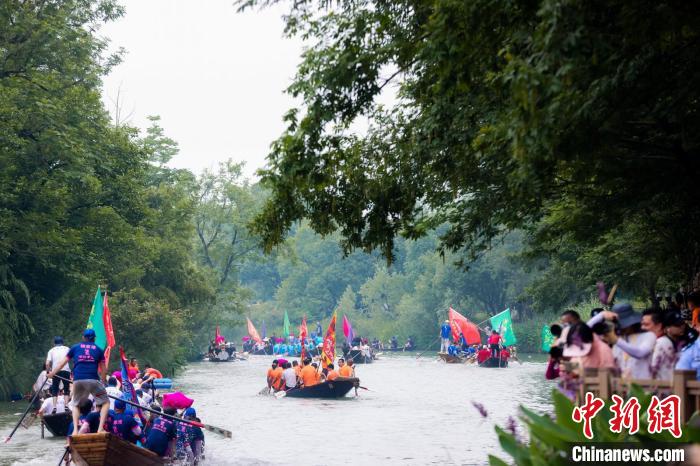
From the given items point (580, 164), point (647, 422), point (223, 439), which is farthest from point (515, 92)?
point (223, 439)

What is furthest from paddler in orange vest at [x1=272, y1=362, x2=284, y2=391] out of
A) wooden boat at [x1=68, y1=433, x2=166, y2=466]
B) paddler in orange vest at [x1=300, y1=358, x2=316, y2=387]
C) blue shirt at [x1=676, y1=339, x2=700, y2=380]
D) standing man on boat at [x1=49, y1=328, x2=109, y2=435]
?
blue shirt at [x1=676, y1=339, x2=700, y2=380]

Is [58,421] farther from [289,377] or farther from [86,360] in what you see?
[289,377]

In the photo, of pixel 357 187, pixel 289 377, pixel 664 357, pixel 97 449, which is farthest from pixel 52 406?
pixel 664 357

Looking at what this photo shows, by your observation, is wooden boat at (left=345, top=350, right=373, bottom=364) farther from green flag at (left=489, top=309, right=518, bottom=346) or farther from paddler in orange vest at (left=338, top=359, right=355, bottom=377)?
paddler in orange vest at (left=338, top=359, right=355, bottom=377)

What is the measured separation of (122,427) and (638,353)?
9995mm

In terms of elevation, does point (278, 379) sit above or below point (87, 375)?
above

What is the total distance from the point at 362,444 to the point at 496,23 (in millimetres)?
13097

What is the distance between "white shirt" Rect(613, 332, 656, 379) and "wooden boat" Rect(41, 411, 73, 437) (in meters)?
16.4

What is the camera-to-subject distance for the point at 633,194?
16594mm

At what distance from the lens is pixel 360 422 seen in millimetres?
27297

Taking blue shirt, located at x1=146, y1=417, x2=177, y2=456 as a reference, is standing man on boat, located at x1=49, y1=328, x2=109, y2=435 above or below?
above

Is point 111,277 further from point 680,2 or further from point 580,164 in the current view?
point 680,2

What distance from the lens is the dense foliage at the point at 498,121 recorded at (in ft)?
35.4

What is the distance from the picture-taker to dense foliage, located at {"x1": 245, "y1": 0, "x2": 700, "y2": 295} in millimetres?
10797
